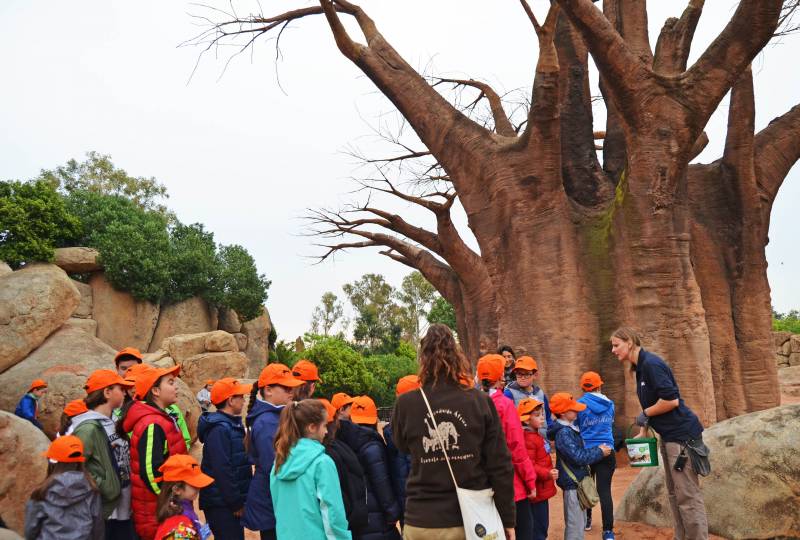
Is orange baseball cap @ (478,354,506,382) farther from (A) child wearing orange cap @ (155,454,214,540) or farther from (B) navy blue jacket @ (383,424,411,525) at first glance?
(A) child wearing orange cap @ (155,454,214,540)

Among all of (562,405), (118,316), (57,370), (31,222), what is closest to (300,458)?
(562,405)

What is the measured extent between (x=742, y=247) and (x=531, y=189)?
10.0 feet

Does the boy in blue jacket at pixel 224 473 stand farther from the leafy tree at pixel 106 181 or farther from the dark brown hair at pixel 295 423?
the leafy tree at pixel 106 181

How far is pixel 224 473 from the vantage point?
4426mm

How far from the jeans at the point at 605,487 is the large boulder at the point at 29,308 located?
12.0m

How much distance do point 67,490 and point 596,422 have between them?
377 cm

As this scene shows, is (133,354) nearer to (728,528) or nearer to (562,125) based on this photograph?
(728,528)

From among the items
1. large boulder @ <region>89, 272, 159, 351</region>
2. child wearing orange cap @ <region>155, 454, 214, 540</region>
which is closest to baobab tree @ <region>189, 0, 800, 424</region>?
child wearing orange cap @ <region>155, 454, 214, 540</region>

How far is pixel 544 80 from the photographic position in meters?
8.70

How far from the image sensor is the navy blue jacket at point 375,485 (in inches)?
158

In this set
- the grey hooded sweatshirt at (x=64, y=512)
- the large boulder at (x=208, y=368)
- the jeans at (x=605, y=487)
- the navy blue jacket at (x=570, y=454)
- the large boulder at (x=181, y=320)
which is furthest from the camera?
the large boulder at (x=181, y=320)

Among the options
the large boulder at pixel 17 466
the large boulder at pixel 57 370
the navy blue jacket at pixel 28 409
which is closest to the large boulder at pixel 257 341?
the large boulder at pixel 57 370

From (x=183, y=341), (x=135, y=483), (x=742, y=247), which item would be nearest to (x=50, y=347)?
(x=183, y=341)

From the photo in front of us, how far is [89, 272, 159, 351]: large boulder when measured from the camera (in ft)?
67.6
